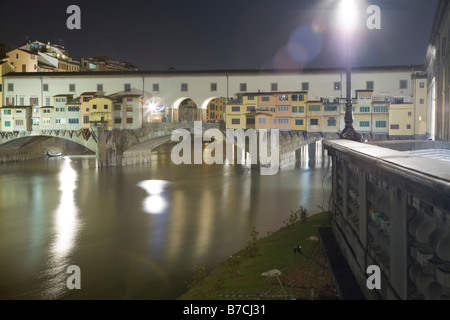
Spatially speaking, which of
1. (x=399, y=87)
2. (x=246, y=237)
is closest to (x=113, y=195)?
(x=246, y=237)

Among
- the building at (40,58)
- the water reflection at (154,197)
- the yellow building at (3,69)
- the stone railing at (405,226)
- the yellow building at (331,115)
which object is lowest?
the water reflection at (154,197)

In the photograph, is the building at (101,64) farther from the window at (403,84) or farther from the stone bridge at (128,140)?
the window at (403,84)

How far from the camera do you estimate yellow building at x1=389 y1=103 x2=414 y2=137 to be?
124ft

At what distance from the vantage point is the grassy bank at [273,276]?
777 cm

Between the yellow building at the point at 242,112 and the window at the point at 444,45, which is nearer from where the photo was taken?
the window at the point at 444,45

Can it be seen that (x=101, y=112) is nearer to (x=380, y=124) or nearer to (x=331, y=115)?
(x=331, y=115)

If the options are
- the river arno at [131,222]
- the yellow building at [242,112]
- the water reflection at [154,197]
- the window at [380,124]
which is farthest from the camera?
the yellow building at [242,112]

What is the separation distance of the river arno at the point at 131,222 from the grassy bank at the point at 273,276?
1.26 m

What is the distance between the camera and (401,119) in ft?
124

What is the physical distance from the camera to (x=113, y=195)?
88.2 feet

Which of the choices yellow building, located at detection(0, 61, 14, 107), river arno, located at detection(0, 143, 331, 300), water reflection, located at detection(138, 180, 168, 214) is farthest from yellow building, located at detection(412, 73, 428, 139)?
yellow building, located at detection(0, 61, 14, 107)

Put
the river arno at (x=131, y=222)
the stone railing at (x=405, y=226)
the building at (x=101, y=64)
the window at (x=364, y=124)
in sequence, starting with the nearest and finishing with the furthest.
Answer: the stone railing at (x=405, y=226)
the river arno at (x=131, y=222)
the window at (x=364, y=124)
the building at (x=101, y=64)

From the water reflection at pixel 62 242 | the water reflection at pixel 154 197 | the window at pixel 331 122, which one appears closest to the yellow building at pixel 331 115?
the window at pixel 331 122

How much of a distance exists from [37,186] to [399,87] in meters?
32.6
